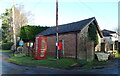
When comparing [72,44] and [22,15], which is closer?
[72,44]

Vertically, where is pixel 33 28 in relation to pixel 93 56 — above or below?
above

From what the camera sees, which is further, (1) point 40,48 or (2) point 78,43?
(1) point 40,48

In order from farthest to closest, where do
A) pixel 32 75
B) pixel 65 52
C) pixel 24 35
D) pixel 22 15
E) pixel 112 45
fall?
pixel 22 15 < pixel 24 35 < pixel 112 45 < pixel 65 52 < pixel 32 75

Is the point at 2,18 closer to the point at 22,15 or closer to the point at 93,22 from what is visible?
the point at 22,15

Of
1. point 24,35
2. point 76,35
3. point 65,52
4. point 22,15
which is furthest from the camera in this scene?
point 22,15

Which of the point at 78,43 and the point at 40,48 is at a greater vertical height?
the point at 78,43

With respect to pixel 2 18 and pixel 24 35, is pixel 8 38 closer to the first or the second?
pixel 2 18

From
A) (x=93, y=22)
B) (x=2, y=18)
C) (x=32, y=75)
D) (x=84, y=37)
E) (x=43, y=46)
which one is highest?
(x=2, y=18)

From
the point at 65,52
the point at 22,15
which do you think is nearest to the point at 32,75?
the point at 65,52

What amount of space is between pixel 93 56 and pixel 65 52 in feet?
12.6

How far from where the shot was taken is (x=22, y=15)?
4538 cm

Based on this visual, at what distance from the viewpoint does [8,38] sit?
1989 inches

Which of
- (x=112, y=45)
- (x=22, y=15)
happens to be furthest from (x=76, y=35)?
(x=22, y=15)

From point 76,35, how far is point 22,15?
31907mm
